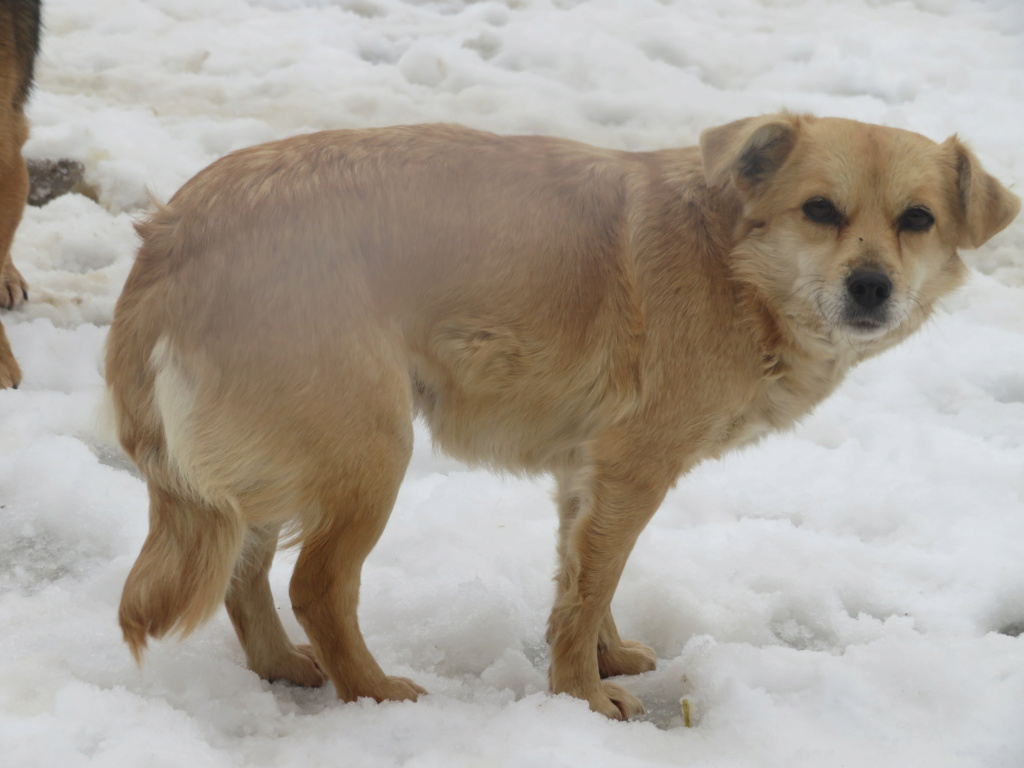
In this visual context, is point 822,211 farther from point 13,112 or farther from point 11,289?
point 11,289

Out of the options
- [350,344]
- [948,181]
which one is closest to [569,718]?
[350,344]

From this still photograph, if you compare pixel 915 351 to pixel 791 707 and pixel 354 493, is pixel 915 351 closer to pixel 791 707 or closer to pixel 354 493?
pixel 791 707

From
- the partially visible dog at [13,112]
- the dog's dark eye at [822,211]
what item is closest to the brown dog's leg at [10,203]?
the partially visible dog at [13,112]

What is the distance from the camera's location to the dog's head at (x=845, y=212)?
2480mm

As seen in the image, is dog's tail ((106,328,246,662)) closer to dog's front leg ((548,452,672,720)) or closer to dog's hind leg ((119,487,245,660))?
dog's hind leg ((119,487,245,660))

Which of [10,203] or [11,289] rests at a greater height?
[10,203]

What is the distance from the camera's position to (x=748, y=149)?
2549 millimetres

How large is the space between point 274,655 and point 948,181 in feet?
7.15

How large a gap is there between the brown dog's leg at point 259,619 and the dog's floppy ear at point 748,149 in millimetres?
1494

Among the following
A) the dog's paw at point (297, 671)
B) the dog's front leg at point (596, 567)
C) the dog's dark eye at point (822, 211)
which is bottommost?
the dog's paw at point (297, 671)

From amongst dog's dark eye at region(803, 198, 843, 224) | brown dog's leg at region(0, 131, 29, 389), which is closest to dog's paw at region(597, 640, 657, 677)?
dog's dark eye at region(803, 198, 843, 224)

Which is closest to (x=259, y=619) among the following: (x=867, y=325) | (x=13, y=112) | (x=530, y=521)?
(x=530, y=521)

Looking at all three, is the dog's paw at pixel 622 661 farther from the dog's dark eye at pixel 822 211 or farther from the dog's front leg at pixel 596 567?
the dog's dark eye at pixel 822 211

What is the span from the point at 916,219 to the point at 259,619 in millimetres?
1999
